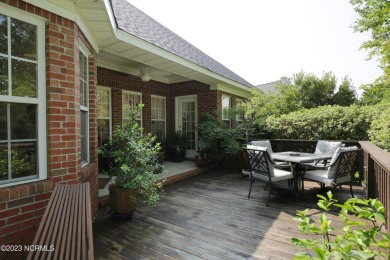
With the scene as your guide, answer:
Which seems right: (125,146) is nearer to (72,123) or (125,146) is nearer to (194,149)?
(72,123)

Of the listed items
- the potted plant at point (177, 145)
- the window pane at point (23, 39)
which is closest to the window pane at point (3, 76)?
the window pane at point (23, 39)

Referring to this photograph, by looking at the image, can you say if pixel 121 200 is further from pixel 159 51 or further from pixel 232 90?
pixel 232 90

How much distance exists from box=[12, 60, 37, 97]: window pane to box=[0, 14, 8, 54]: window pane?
124 millimetres

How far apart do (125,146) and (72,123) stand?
0.93m

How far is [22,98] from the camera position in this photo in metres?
2.15

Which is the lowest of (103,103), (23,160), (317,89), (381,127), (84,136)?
(23,160)

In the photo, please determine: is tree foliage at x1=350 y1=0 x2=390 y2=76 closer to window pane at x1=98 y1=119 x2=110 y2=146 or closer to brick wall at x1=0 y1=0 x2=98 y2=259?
brick wall at x1=0 y1=0 x2=98 y2=259

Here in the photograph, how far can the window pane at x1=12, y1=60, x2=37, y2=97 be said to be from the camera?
211 cm

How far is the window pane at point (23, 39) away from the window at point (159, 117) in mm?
5076

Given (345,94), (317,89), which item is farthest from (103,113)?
(345,94)

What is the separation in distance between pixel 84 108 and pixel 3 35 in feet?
4.33

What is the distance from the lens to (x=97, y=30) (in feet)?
10.6

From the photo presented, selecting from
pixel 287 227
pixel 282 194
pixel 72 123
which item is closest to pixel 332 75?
pixel 282 194

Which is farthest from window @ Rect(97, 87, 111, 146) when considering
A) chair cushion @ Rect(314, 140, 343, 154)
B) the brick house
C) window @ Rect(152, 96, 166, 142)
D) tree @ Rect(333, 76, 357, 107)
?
tree @ Rect(333, 76, 357, 107)
